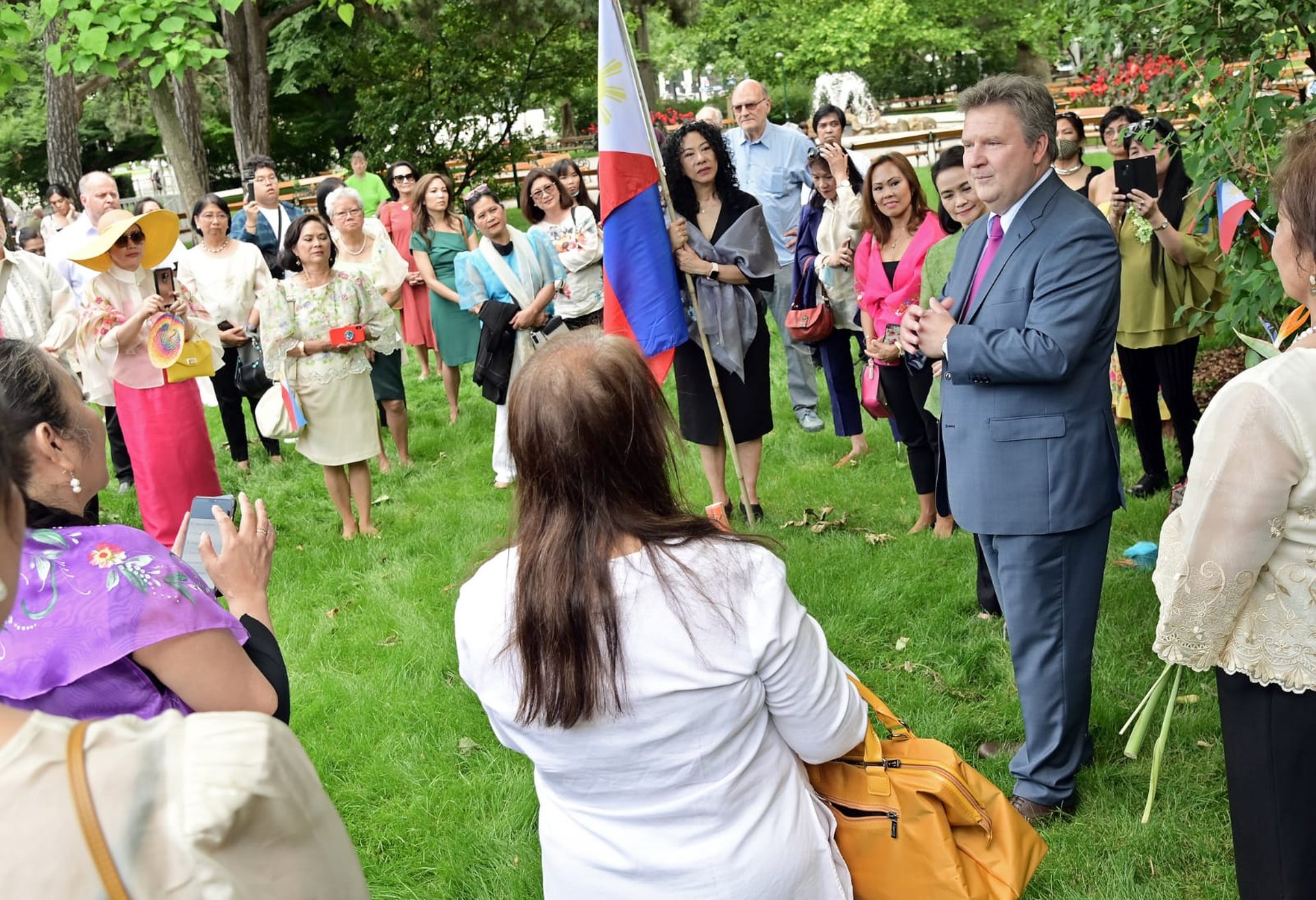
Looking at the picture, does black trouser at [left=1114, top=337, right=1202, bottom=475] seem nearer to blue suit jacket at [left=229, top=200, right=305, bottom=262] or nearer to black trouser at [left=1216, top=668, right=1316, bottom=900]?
black trouser at [left=1216, top=668, right=1316, bottom=900]

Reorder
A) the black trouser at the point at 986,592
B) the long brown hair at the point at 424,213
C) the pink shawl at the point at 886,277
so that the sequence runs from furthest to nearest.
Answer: the long brown hair at the point at 424,213 → the pink shawl at the point at 886,277 → the black trouser at the point at 986,592

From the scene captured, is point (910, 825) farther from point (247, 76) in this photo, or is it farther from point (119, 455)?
point (247, 76)

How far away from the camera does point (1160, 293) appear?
20.1 ft

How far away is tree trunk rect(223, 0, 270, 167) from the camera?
60.5ft

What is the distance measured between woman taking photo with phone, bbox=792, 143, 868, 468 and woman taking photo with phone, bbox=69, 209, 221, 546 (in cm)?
379

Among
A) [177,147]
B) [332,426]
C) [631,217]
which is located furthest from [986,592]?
[177,147]

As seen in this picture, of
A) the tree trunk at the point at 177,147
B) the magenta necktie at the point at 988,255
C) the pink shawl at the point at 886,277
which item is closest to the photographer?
the magenta necktie at the point at 988,255

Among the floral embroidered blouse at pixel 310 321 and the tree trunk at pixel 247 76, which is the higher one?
the tree trunk at pixel 247 76

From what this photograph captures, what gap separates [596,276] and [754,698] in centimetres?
613

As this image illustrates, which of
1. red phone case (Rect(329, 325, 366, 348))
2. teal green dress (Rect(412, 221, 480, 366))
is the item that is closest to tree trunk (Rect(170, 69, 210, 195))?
teal green dress (Rect(412, 221, 480, 366))

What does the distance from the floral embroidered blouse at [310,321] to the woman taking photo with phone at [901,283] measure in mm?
3220

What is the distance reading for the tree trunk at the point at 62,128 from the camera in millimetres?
17578

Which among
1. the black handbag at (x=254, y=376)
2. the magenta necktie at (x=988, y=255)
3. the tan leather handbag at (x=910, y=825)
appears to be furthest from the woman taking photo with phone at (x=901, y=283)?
the black handbag at (x=254, y=376)

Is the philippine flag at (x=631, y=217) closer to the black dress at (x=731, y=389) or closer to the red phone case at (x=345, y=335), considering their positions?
the black dress at (x=731, y=389)
